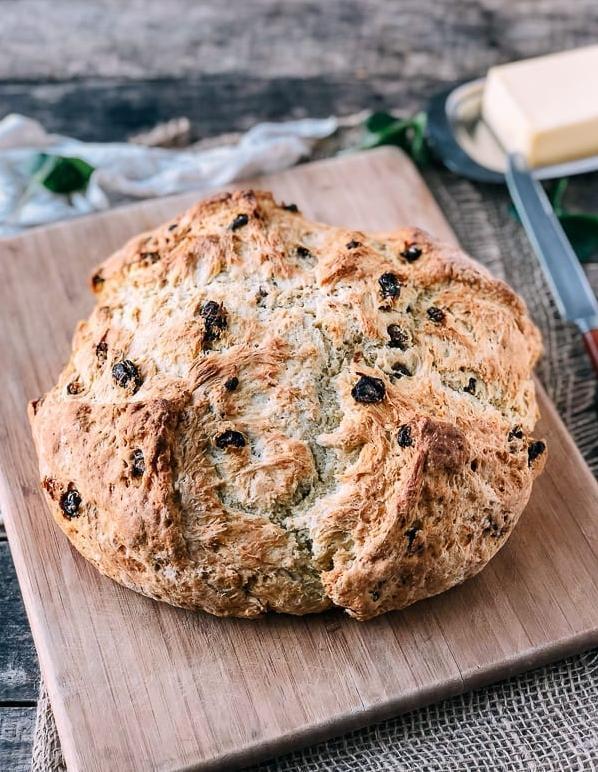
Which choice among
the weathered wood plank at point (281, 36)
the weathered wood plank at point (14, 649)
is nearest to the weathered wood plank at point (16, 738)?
the weathered wood plank at point (14, 649)

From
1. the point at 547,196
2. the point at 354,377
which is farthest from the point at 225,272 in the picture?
the point at 547,196

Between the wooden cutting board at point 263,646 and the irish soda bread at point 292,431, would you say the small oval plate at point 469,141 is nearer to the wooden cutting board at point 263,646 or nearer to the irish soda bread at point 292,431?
the irish soda bread at point 292,431

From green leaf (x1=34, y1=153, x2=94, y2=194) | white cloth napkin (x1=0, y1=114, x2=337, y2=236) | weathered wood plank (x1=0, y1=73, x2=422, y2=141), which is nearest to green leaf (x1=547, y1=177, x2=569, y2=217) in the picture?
weathered wood plank (x1=0, y1=73, x2=422, y2=141)

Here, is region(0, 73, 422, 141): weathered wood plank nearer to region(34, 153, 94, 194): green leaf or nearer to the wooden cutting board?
region(34, 153, 94, 194): green leaf

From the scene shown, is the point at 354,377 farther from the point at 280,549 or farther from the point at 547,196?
the point at 547,196

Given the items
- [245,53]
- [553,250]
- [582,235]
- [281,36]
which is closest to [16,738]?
[553,250]

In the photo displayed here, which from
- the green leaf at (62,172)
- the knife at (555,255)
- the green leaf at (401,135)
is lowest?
the knife at (555,255)
